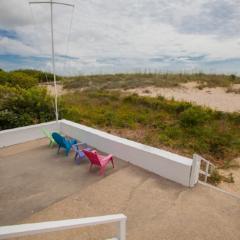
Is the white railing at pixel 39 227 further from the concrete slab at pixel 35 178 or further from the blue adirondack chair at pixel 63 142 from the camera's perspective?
the blue adirondack chair at pixel 63 142

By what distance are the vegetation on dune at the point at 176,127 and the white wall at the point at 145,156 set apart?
2.14 meters

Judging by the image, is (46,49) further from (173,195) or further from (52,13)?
(173,195)

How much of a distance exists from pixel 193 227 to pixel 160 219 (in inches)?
18.0

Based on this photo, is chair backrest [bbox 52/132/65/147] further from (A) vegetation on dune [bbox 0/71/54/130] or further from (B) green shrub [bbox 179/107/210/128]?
(B) green shrub [bbox 179/107/210/128]

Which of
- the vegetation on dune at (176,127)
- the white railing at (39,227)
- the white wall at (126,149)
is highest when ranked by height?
the white railing at (39,227)

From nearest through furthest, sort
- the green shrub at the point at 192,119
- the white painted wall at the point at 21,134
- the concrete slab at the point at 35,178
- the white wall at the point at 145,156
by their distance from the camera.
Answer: the concrete slab at the point at 35,178
the white wall at the point at 145,156
the white painted wall at the point at 21,134
the green shrub at the point at 192,119

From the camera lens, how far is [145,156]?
15.9ft

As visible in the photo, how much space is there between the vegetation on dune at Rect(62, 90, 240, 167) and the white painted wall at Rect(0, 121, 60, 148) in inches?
77.7

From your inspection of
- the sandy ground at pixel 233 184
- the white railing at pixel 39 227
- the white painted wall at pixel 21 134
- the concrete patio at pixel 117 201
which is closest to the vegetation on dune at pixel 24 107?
the white painted wall at pixel 21 134

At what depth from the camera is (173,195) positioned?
158 inches

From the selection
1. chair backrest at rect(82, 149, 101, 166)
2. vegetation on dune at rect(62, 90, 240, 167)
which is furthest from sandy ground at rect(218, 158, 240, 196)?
chair backrest at rect(82, 149, 101, 166)

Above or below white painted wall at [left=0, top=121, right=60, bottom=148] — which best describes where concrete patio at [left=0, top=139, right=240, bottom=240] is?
below

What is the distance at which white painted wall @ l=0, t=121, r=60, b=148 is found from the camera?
6186 millimetres

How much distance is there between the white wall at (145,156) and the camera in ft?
14.2
